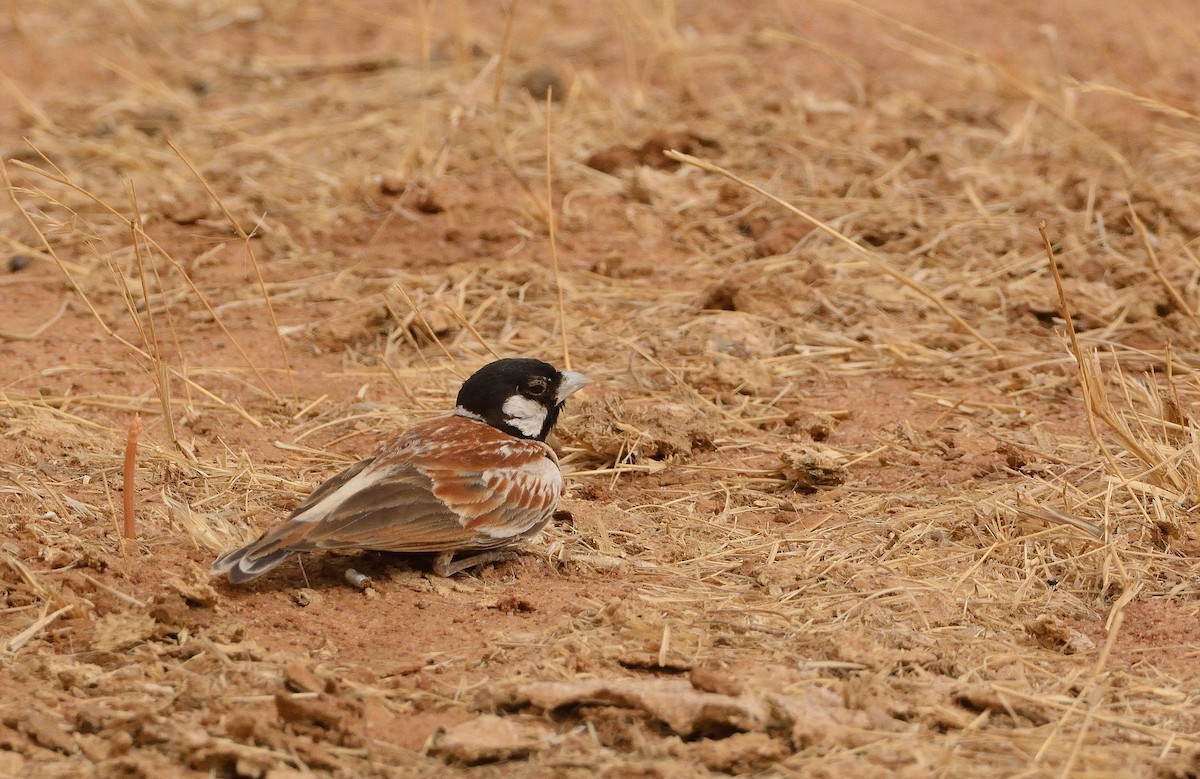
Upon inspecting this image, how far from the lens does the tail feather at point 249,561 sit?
477cm

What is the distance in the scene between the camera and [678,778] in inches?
152

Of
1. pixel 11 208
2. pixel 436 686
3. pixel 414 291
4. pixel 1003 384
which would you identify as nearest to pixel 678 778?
pixel 436 686

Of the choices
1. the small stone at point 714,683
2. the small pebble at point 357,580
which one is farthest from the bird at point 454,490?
the small stone at point 714,683

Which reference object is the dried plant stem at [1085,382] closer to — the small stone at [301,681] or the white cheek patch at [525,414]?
the white cheek patch at [525,414]

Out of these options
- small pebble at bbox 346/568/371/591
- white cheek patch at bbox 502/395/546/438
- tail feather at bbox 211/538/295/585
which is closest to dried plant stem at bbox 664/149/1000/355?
white cheek patch at bbox 502/395/546/438

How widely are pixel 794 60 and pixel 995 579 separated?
713 cm

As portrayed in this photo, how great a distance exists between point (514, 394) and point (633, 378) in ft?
4.64

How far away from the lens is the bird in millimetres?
4934

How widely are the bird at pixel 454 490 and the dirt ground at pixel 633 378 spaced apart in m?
0.18

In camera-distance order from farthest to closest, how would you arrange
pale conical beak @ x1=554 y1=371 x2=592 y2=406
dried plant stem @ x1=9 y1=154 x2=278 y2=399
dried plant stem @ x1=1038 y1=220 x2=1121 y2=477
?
pale conical beak @ x1=554 y1=371 x2=592 y2=406, dried plant stem @ x1=9 y1=154 x2=278 y2=399, dried plant stem @ x1=1038 y1=220 x2=1121 y2=477

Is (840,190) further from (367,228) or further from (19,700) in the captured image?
(19,700)

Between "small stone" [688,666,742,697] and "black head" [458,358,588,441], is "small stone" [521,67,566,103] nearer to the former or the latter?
"black head" [458,358,588,441]

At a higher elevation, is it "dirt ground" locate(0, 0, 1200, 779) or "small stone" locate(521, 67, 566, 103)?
"small stone" locate(521, 67, 566, 103)

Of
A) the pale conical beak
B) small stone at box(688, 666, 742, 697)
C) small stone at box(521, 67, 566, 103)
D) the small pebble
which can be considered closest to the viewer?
small stone at box(688, 666, 742, 697)
